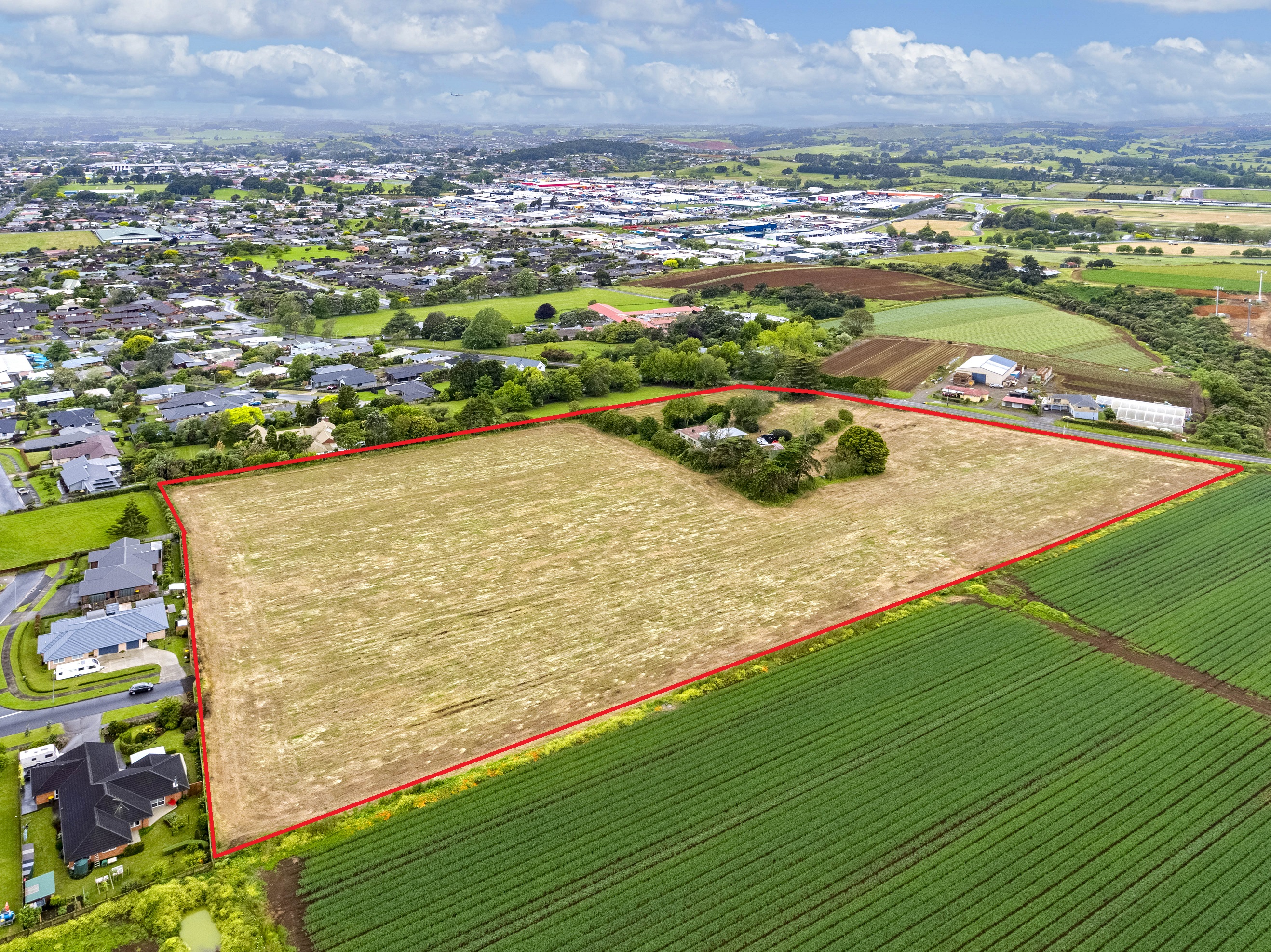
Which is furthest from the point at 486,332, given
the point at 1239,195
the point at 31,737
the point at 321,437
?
the point at 1239,195

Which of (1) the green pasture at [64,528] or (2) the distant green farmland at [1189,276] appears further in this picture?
(2) the distant green farmland at [1189,276]

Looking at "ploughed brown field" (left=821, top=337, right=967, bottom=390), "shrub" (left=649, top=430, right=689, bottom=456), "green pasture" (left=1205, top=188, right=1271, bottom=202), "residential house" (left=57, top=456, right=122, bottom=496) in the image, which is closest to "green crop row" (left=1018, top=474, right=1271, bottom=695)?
"shrub" (left=649, top=430, right=689, bottom=456)

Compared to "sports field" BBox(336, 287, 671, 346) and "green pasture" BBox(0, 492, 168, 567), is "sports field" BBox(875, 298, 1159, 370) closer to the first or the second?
"sports field" BBox(336, 287, 671, 346)

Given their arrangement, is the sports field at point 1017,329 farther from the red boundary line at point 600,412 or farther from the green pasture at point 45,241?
the green pasture at point 45,241

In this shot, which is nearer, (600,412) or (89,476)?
(89,476)

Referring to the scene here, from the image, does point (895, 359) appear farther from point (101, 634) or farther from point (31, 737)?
point (31, 737)

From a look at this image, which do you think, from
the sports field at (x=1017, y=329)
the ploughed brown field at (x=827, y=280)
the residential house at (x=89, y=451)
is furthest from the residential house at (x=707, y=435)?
the ploughed brown field at (x=827, y=280)
